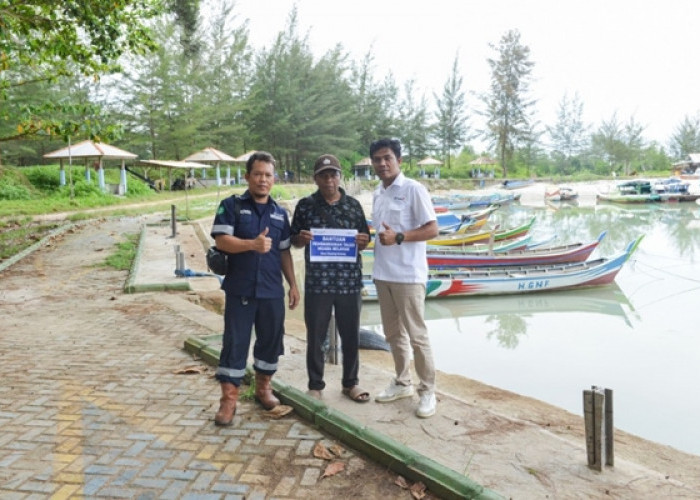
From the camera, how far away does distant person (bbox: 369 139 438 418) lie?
339 cm

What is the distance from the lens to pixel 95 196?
20766 millimetres

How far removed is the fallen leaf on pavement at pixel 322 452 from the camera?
9.65ft

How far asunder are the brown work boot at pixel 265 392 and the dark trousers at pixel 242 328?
0.20 m

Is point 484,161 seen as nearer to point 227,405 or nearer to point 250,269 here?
point 250,269

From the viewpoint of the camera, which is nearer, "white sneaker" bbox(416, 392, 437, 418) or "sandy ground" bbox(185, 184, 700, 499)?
"sandy ground" bbox(185, 184, 700, 499)

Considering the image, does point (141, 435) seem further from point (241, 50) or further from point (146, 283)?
point (241, 50)

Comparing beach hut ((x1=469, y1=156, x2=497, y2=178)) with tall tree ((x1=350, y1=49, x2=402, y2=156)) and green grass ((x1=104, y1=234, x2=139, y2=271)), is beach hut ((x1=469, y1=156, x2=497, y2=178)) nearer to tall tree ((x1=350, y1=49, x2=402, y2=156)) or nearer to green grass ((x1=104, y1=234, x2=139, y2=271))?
tall tree ((x1=350, y1=49, x2=402, y2=156))

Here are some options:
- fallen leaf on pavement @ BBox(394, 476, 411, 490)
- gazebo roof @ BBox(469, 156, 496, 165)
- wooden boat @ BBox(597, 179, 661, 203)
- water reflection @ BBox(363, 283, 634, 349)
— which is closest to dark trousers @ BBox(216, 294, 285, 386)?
fallen leaf on pavement @ BBox(394, 476, 411, 490)

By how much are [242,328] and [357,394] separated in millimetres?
913

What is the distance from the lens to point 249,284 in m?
3.32

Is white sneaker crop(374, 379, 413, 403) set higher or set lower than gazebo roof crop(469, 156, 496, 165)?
lower

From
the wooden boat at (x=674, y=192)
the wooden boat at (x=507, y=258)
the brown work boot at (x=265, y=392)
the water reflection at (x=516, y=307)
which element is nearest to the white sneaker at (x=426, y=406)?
the brown work boot at (x=265, y=392)

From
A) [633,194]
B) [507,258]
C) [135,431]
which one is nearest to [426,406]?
[135,431]

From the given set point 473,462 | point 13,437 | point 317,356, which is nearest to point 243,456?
point 317,356
